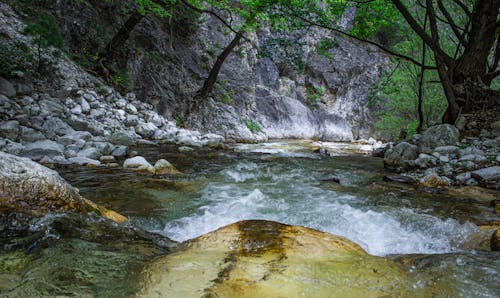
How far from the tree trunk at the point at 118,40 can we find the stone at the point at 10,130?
482 centimetres

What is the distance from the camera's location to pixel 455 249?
2391 millimetres

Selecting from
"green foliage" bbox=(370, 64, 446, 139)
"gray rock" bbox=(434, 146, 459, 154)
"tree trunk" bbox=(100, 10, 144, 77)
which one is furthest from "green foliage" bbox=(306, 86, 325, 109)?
"gray rock" bbox=(434, 146, 459, 154)

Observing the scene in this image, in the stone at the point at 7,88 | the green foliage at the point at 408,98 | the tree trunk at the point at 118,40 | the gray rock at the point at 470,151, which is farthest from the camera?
the tree trunk at the point at 118,40

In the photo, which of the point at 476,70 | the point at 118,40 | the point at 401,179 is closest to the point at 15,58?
the point at 118,40

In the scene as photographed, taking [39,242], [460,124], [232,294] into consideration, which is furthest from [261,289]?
[460,124]

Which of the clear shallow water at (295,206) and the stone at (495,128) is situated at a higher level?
the stone at (495,128)

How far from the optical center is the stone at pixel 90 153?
566cm

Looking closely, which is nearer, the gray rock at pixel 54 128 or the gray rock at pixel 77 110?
the gray rock at pixel 54 128

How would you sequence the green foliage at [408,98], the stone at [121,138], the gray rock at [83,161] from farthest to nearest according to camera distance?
the green foliage at [408,98] → the stone at [121,138] → the gray rock at [83,161]

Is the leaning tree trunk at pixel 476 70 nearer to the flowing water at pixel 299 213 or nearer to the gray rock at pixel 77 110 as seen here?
the flowing water at pixel 299 213

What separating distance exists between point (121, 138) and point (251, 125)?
7453mm

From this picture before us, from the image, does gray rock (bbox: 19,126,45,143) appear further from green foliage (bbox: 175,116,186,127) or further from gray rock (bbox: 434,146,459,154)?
gray rock (bbox: 434,146,459,154)

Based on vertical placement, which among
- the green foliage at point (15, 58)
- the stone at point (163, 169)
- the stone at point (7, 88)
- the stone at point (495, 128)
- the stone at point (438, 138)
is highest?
the green foliage at point (15, 58)

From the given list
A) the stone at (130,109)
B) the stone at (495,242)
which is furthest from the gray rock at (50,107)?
the stone at (495,242)
